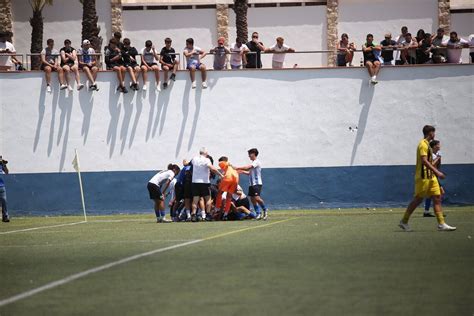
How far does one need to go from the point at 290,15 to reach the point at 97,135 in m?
14.2

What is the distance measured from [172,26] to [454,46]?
1577 cm

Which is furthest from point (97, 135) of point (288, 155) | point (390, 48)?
point (390, 48)

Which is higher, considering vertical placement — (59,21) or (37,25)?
(59,21)

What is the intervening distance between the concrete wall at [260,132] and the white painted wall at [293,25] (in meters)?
11.4

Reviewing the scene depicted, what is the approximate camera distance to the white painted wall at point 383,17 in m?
47.2

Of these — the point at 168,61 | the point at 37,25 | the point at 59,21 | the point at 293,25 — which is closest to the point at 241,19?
the point at 293,25

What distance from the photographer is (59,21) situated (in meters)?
48.8

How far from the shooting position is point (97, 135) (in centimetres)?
3684

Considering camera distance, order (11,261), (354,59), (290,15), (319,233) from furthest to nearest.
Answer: (290,15), (354,59), (319,233), (11,261)

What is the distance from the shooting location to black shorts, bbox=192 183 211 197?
28.5m

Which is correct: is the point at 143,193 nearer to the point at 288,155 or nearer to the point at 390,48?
the point at 288,155

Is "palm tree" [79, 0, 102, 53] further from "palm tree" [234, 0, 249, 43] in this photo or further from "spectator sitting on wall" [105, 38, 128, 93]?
"spectator sitting on wall" [105, 38, 128, 93]

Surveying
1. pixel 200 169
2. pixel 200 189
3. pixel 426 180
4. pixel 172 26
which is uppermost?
pixel 172 26

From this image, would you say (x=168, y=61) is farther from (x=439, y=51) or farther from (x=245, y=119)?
(x=439, y=51)
